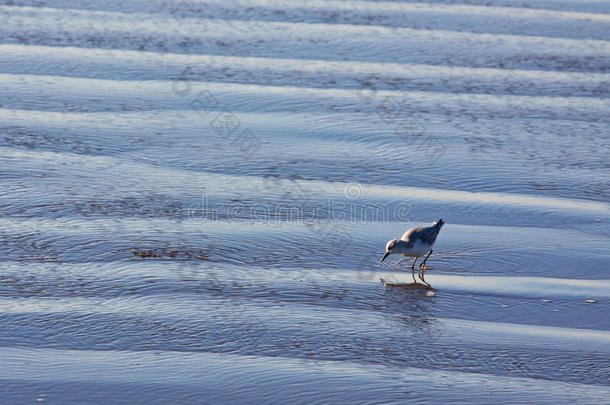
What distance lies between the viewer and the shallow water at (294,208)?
5.80 metres

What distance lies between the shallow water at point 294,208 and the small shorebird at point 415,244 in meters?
0.19

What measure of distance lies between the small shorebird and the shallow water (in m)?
0.19

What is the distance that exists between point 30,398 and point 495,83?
986 cm

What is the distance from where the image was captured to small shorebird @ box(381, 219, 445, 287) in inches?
295

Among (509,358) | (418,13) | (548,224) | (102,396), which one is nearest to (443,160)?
(548,224)

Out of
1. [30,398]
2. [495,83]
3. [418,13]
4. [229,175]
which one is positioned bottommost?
[30,398]

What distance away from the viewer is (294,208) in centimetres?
882

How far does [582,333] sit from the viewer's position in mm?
6438

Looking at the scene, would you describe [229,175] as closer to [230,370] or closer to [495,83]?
[230,370]

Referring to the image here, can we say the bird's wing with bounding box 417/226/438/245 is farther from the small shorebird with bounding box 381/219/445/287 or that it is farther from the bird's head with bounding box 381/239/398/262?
the bird's head with bounding box 381/239/398/262
